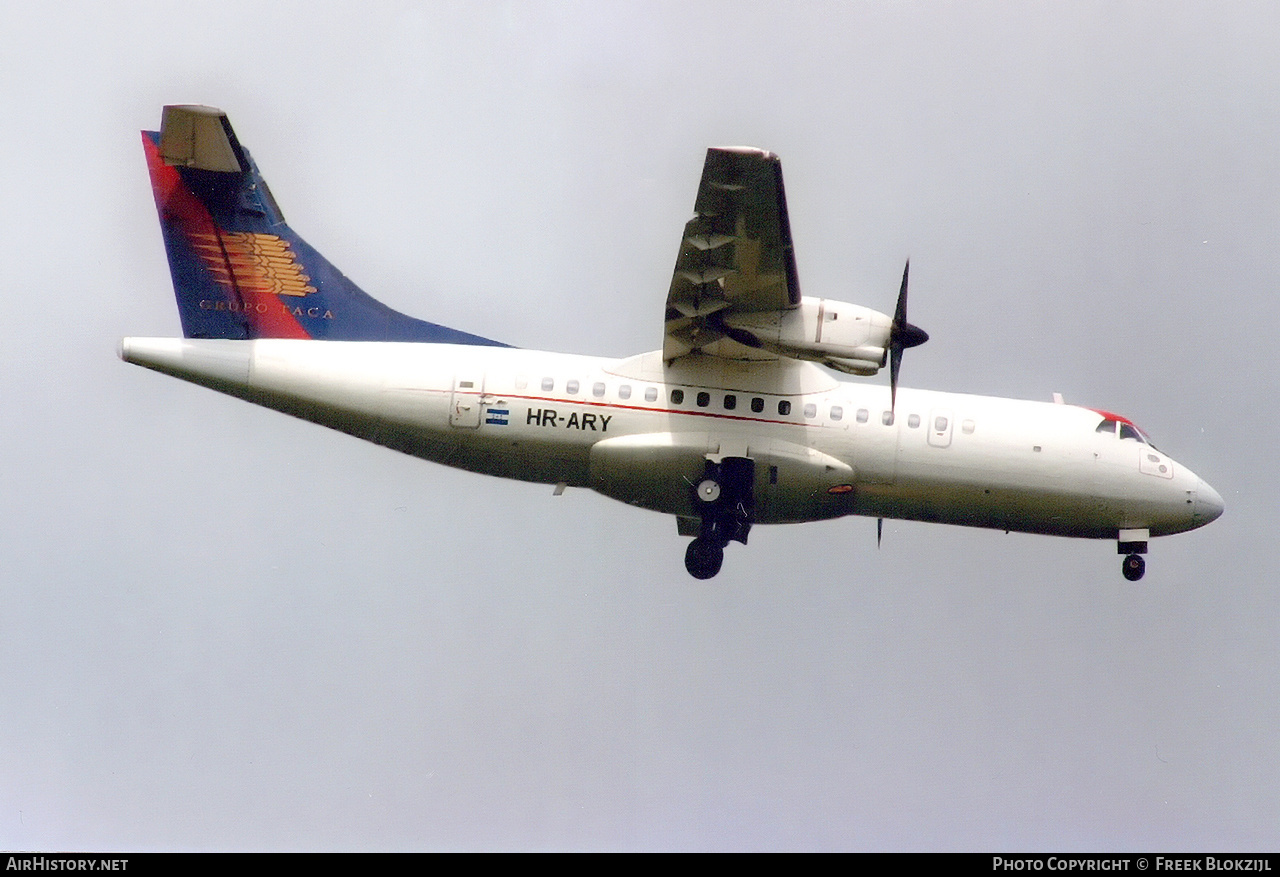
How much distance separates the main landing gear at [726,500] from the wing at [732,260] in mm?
1703

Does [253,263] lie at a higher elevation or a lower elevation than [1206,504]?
higher

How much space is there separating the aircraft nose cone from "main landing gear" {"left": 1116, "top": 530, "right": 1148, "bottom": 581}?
96 cm

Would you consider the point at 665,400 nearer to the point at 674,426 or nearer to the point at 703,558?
the point at 674,426

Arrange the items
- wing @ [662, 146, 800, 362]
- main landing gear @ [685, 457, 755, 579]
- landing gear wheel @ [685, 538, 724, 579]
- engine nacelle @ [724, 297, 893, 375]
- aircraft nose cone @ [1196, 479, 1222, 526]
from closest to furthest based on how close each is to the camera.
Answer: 1. wing @ [662, 146, 800, 362]
2. engine nacelle @ [724, 297, 893, 375]
3. main landing gear @ [685, 457, 755, 579]
4. landing gear wheel @ [685, 538, 724, 579]
5. aircraft nose cone @ [1196, 479, 1222, 526]

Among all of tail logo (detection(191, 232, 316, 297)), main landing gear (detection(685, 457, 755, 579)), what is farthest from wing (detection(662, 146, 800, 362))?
tail logo (detection(191, 232, 316, 297))

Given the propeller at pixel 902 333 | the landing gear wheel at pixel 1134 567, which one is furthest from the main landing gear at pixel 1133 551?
the propeller at pixel 902 333

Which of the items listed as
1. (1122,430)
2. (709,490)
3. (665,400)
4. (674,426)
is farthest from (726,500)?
(1122,430)

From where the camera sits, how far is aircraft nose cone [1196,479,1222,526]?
81.6 ft

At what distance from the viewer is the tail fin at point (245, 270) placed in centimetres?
2380

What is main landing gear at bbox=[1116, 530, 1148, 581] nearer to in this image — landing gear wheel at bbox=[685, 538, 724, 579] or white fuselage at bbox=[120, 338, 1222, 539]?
white fuselage at bbox=[120, 338, 1222, 539]

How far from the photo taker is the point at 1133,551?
24938mm

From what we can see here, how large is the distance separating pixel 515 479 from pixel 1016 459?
7.65m

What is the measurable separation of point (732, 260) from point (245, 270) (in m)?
7.71
